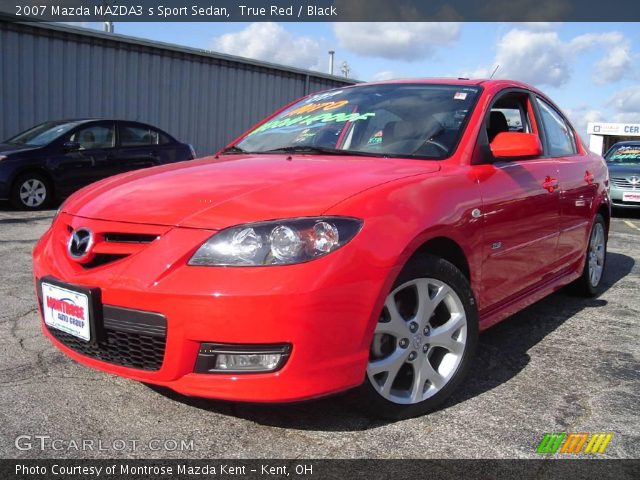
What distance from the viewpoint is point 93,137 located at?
30.9 feet

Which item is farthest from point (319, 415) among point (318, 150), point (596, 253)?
point (596, 253)

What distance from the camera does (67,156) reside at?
29.6 ft

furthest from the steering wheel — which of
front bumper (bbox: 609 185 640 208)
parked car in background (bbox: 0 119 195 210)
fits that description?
front bumper (bbox: 609 185 640 208)

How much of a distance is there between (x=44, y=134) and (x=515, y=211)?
8201mm

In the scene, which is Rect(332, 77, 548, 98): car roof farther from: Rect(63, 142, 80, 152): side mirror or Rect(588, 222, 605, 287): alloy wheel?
Rect(63, 142, 80, 152): side mirror

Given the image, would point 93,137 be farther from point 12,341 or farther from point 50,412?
point 50,412

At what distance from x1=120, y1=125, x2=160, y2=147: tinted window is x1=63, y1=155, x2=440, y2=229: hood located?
7284 millimetres

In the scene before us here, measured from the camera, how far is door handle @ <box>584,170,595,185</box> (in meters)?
4.28

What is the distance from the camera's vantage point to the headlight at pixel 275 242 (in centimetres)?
209

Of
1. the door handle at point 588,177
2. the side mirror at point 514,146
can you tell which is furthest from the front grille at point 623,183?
the side mirror at point 514,146

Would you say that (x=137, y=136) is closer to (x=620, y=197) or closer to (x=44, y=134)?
(x=44, y=134)

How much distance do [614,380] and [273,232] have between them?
2001 millimetres

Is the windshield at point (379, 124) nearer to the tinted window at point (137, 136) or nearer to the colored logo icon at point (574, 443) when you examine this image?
the colored logo icon at point (574, 443)

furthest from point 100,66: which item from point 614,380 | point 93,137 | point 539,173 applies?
point 614,380
